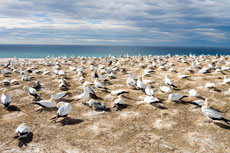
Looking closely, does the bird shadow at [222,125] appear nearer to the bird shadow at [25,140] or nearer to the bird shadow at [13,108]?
the bird shadow at [25,140]

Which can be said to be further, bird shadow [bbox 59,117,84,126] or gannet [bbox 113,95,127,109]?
gannet [bbox 113,95,127,109]

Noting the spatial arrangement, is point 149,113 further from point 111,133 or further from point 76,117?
point 76,117

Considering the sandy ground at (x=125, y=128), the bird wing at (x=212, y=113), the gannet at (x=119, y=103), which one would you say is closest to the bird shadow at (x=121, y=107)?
the gannet at (x=119, y=103)

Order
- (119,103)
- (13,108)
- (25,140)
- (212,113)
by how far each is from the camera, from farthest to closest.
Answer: (13,108) < (119,103) < (212,113) < (25,140)

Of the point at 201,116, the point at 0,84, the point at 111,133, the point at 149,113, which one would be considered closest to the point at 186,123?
the point at 201,116

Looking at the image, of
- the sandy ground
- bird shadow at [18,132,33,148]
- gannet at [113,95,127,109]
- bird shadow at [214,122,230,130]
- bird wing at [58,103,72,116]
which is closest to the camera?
the sandy ground

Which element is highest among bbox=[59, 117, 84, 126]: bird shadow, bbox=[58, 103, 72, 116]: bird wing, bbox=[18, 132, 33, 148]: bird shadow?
bbox=[58, 103, 72, 116]: bird wing

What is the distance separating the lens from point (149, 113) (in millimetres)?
10922

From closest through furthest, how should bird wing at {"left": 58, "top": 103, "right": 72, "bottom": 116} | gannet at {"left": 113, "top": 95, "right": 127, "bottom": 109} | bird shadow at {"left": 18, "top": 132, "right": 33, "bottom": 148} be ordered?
bird shadow at {"left": 18, "top": 132, "right": 33, "bottom": 148} → bird wing at {"left": 58, "top": 103, "right": 72, "bottom": 116} → gannet at {"left": 113, "top": 95, "right": 127, "bottom": 109}

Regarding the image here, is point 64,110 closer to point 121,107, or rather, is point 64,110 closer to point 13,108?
point 121,107

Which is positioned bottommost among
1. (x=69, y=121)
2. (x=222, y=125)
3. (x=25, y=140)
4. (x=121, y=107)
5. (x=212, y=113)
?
(x=25, y=140)

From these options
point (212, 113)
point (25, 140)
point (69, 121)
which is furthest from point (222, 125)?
point (25, 140)

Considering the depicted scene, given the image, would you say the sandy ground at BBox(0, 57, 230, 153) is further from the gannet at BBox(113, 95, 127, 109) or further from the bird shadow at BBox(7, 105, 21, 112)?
the gannet at BBox(113, 95, 127, 109)

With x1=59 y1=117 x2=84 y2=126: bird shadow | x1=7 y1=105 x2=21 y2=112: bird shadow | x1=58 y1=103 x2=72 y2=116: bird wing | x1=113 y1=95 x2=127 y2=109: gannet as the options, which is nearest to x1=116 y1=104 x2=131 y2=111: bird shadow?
x1=113 y1=95 x2=127 y2=109: gannet
